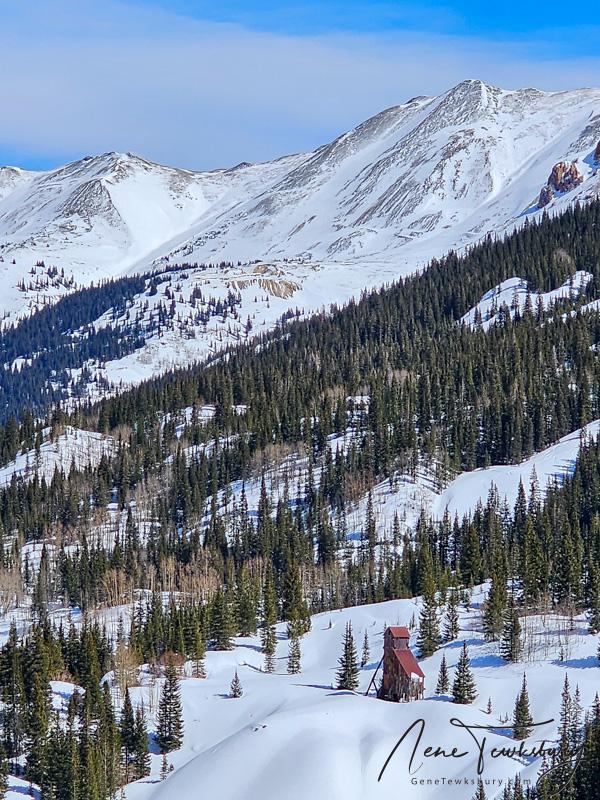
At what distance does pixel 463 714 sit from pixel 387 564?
65.8 m

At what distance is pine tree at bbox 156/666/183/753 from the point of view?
314 ft

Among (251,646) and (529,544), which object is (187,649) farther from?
(529,544)

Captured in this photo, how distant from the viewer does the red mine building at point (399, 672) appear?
9512cm

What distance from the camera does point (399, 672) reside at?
317 feet

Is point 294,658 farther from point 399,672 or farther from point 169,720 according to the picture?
point 169,720

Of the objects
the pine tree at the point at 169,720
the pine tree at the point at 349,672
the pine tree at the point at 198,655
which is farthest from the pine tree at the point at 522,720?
the pine tree at the point at 198,655

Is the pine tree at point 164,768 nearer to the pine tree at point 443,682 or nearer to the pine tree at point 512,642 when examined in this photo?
the pine tree at point 443,682

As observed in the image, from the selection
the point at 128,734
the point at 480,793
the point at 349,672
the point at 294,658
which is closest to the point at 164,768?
the point at 128,734

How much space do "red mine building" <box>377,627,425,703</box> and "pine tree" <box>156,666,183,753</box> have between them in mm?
17380

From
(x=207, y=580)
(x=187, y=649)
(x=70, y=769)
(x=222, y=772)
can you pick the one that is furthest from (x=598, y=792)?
(x=207, y=580)

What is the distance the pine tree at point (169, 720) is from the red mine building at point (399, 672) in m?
17.4

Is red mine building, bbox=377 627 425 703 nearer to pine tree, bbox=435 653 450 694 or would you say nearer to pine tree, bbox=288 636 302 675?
pine tree, bbox=435 653 450 694

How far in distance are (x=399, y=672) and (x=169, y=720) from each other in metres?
20.0

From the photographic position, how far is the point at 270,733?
89875 mm
